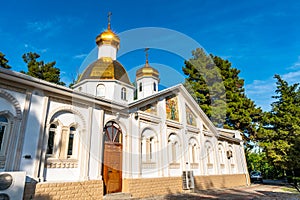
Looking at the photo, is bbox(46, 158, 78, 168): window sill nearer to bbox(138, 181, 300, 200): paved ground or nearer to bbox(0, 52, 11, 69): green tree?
bbox(138, 181, 300, 200): paved ground

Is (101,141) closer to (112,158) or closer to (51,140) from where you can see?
(112,158)

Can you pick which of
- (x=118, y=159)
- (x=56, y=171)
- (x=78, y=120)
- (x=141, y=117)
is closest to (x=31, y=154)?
(x=56, y=171)

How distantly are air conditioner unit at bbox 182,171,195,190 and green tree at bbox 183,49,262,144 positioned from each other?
10.6 metres

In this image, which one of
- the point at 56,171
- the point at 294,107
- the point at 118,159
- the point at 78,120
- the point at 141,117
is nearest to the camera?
the point at 56,171

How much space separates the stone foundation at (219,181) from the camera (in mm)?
15188

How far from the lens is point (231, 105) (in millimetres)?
A: 23422

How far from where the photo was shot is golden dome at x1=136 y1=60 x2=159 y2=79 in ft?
78.7

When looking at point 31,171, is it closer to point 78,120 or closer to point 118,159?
point 78,120

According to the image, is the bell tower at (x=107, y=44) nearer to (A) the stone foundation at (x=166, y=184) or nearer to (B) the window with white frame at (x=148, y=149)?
(B) the window with white frame at (x=148, y=149)

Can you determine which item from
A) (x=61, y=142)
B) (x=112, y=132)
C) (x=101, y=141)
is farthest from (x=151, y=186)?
(x=61, y=142)

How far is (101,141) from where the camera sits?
10133 millimetres

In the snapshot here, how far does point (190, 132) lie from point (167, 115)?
3.02 m

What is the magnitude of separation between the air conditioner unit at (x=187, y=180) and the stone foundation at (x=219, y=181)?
99cm

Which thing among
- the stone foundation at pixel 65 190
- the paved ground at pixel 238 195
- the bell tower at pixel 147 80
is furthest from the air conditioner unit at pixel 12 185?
the bell tower at pixel 147 80
